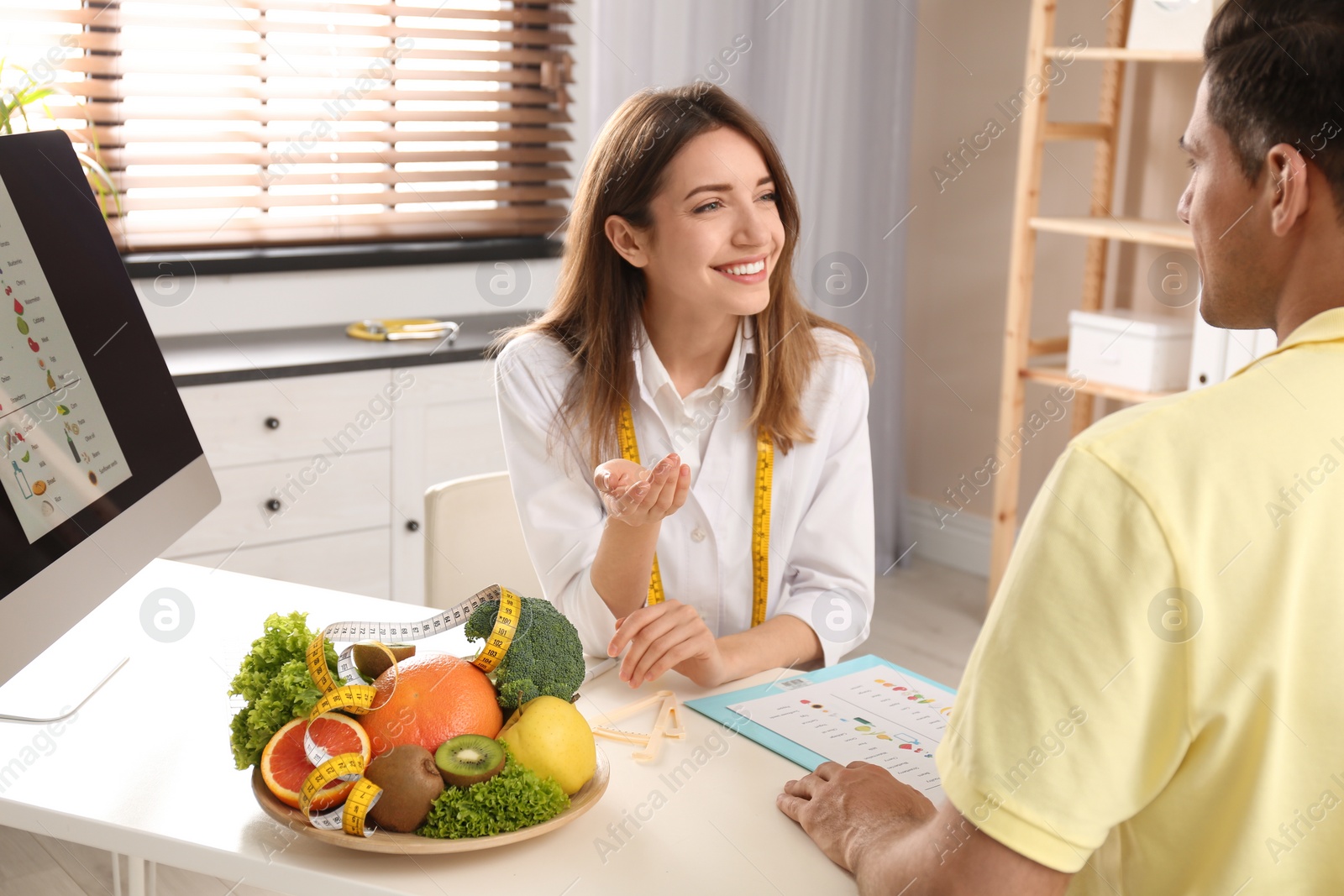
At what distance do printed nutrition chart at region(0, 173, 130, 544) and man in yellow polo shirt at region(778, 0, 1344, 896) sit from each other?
825 mm

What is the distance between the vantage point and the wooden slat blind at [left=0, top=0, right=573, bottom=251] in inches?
114

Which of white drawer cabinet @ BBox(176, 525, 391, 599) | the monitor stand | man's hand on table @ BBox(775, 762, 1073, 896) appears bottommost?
A: white drawer cabinet @ BBox(176, 525, 391, 599)

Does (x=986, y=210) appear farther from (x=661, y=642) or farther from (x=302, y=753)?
(x=302, y=753)

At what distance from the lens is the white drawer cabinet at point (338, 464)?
2.67m

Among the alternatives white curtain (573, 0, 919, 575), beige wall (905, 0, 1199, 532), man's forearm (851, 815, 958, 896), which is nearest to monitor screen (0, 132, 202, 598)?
man's forearm (851, 815, 958, 896)

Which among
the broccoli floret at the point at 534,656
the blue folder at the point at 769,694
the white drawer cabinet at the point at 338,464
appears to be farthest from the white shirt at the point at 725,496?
the white drawer cabinet at the point at 338,464

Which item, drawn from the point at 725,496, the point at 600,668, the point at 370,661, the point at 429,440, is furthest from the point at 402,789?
the point at 429,440

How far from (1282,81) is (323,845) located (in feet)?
A: 2.90

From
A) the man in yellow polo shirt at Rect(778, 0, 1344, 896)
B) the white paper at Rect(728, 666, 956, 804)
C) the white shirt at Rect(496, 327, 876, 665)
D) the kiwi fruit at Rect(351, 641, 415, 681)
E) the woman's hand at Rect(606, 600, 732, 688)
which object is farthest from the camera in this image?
the white shirt at Rect(496, 327, 876, 665)

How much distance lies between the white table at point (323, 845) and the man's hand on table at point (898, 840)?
0.07 feet

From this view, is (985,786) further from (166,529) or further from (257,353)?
(257,353)

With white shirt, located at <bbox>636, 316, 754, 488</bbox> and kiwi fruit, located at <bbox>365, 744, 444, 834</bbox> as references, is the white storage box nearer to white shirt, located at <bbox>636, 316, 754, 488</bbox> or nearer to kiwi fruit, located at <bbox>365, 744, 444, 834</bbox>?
white shirt, located at <bbox>636, 316, 754, 488</bbox>

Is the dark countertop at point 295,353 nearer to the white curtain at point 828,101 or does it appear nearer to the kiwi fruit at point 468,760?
the white curtain at point 828,101

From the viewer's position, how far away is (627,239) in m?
1.75
